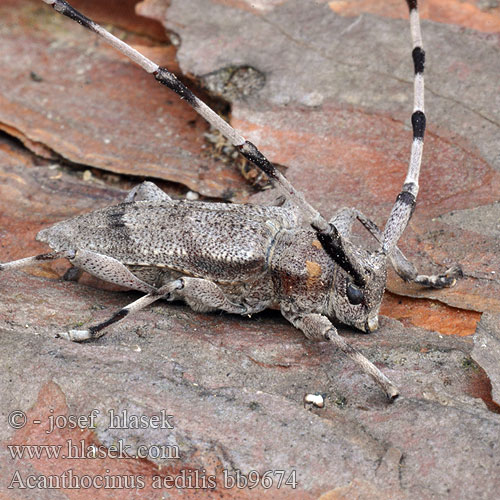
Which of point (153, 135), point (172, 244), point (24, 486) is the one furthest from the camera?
point (153, 135)

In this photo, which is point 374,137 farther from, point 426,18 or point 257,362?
point 257,362

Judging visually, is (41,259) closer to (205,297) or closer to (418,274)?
(205,297)

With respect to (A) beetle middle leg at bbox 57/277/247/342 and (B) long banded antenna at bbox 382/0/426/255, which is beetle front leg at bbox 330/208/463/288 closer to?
(B) long banded antenna at bbox 382/0/426/255

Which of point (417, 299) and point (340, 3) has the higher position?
point (340, 3)

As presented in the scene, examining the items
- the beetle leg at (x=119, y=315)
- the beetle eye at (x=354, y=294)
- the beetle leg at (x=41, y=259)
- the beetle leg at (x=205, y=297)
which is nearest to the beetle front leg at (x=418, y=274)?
the beetle eye at (x=354, y=294)

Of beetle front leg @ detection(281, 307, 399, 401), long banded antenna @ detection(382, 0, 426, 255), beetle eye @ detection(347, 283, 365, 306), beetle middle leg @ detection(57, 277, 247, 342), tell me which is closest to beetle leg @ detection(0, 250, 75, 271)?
beetle middle leg @ detection(57, 277, 247, 342)

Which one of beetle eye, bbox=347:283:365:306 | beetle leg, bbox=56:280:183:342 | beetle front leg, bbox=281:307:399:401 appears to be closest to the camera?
beetle front leg, bbox=281:307:399:401

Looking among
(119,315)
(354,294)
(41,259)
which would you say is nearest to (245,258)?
(354,294)

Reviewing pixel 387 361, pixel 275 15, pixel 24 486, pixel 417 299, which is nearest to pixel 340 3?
pixel 275 15
